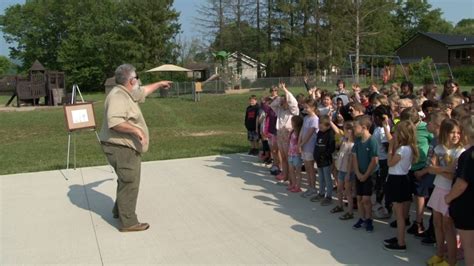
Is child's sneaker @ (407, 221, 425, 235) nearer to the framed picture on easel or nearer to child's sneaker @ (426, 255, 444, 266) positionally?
child's sneaker @ (426, 255, 444, 266)

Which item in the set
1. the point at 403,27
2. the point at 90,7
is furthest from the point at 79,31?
the point at 403,27

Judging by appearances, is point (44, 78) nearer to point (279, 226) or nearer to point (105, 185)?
point (105, 185)

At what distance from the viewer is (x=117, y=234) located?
18.1ft

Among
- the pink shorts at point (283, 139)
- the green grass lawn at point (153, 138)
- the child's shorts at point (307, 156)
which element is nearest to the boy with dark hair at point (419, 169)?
the child's shorts at point (307, 156)

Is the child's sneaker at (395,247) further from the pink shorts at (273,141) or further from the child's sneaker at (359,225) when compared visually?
the pink shorts at (273,141)

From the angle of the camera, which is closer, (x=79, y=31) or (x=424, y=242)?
(x=424, y=242)

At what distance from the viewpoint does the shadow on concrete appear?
453 centimetres

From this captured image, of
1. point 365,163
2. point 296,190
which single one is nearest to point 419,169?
point 365,163

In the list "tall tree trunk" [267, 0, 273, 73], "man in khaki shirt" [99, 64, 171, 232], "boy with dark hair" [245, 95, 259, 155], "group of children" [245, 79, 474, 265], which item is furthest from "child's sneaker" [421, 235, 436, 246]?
"tall tree trunk" [267, 0, 273, 73]

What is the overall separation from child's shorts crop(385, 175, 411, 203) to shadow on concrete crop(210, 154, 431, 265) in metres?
0.56

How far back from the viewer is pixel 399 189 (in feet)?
15.1

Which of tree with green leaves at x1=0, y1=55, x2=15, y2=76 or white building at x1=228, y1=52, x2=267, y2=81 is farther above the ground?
tree with green leaves at x1=0, y1=55, x2=15, y2=76

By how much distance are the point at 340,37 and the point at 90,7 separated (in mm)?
40533

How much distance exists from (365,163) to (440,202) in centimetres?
119
